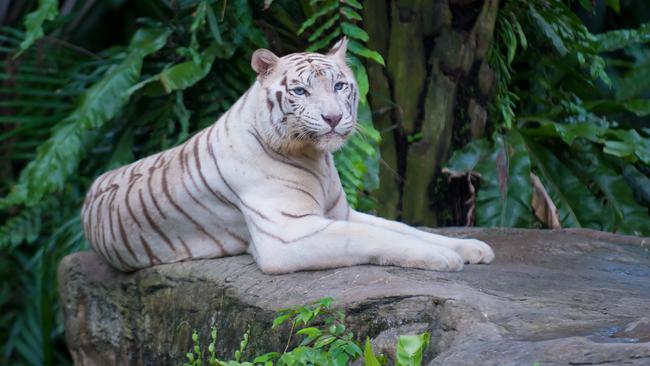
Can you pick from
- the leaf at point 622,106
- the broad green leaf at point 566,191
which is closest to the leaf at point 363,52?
the broad green leaf at point 566,191

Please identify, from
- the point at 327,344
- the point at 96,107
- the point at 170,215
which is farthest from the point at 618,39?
the point at 327,344

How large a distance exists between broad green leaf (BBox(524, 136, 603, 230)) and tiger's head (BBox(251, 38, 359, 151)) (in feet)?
8.25

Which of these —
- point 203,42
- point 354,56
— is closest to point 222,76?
point 203,42

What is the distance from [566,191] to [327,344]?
3.56 metres

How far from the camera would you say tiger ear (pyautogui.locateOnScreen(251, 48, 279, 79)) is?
13.0ft

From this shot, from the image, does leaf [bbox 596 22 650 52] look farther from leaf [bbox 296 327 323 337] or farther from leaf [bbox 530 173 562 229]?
leaf [bbox 296 327 323 337]

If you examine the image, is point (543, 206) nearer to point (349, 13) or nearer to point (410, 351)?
point (349, 13)

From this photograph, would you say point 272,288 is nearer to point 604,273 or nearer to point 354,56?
point 604,273

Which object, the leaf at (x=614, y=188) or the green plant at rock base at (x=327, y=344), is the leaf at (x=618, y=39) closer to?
the leaf at (x=614, y=188)

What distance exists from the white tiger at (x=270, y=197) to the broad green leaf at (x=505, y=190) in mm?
1599

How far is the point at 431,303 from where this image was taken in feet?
9.53

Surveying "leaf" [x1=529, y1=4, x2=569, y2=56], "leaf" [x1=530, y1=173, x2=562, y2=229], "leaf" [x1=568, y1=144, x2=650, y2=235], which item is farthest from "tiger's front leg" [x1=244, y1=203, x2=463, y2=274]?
"leaf" [x1=529, y1=4, x2=569, y2=56]

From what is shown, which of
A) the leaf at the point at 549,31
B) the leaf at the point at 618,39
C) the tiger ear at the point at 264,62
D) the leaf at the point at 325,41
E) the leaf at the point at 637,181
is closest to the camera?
the tiger ear at the point at 264,62

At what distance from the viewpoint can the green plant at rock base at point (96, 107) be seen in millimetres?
5691
